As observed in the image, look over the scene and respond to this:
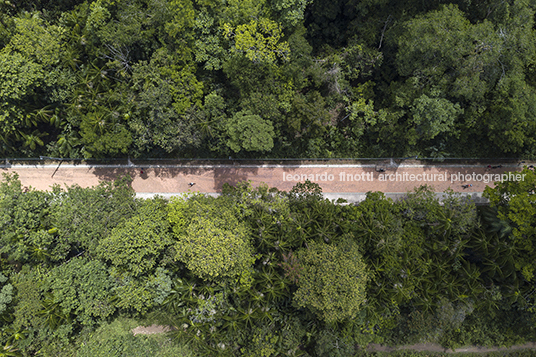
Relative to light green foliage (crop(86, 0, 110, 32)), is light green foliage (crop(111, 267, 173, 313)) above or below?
below

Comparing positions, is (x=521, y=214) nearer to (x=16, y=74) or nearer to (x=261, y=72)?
(x=261, y=72)

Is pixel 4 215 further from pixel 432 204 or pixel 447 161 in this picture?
pixel 447 161

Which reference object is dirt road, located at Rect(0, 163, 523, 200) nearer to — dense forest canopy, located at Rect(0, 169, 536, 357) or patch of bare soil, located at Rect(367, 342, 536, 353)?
dense forest canopy, located at Rect(0, 169, 536, 357)

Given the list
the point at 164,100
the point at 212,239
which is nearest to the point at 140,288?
the point at 212,239

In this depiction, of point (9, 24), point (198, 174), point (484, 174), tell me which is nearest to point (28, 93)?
point (9, 24)

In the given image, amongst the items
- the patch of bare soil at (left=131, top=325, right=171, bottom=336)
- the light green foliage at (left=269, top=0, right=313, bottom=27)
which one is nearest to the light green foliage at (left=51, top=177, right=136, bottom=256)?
the patch of bare soil at (left=131, top=325, right=171, bottom=336)

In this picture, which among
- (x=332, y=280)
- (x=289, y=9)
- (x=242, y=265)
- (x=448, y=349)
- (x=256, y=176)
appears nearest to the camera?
(x=332, y=280)
